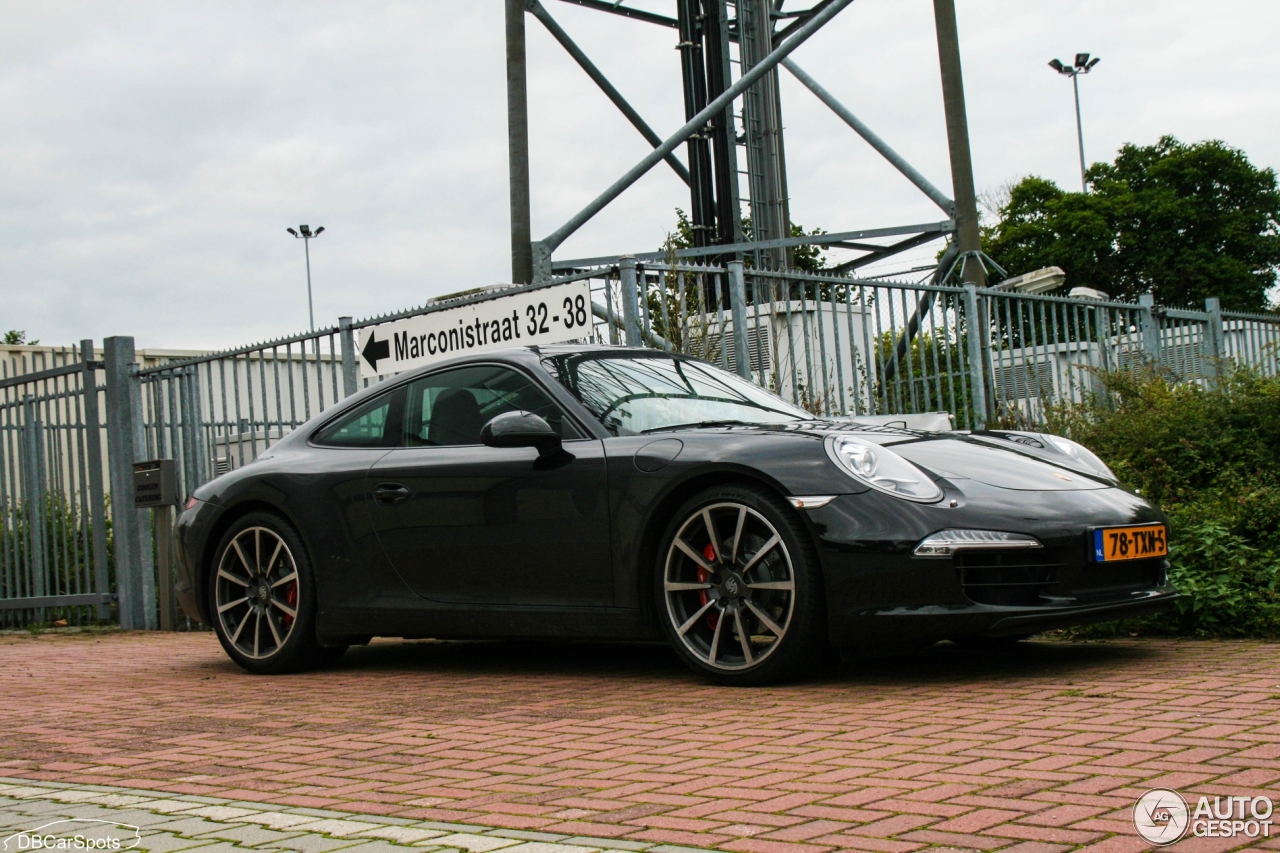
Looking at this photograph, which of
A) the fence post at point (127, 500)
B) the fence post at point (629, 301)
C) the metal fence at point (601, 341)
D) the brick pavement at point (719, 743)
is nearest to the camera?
the brick pavement at point (719, 743)

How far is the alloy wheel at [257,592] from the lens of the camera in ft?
22.3

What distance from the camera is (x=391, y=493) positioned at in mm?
6395

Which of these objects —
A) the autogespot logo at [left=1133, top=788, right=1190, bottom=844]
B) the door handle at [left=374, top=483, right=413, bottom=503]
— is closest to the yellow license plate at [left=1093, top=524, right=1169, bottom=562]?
the autogespot logo at [left=1133, top=788, right=1190, bottom=844]

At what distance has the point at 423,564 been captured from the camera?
6.26m

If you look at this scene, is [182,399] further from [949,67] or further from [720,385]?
[949,67]

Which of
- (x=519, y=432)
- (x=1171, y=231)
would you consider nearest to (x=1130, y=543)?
(x=519, y=432)

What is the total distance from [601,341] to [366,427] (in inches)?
93.8

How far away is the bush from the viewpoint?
21.0 feet

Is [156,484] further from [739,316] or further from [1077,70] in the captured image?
[1077,70]

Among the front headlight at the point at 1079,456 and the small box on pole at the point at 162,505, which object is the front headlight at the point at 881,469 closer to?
the front headlight at the point at 1079,456

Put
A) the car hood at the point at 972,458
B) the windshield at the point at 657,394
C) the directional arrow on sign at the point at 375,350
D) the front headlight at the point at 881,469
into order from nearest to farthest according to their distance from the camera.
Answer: the front headlight at the point at 881,469
the car hood at the point at 972,458
the windshield at the point at 657,394
the directional arrow on sign at the point at 375,350

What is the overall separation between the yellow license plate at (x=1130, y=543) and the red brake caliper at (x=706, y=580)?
4.54 feet

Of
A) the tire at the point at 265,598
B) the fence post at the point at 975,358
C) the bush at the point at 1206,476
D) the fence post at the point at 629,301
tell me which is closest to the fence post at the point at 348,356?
the fence post at the point at 629,301
